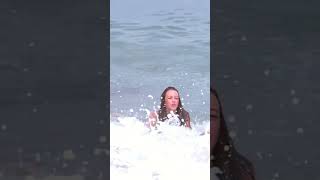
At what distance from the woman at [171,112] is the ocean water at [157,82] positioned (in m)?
0.03

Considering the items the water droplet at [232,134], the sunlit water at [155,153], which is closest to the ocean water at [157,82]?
the sunlit water at [155,153]

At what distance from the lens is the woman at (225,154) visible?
347 cm

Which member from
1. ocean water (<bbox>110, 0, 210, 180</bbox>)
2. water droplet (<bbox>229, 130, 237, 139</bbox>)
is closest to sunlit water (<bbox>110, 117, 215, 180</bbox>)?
ocean water (<bbox>110, 0, 210, 180</bbox>)

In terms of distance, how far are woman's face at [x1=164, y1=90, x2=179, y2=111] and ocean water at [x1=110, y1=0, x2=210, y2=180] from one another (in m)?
0.03

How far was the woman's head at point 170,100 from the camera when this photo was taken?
3477mm

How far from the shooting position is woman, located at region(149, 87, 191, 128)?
3.48 metres

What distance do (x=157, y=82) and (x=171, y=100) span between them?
11 centimetres
